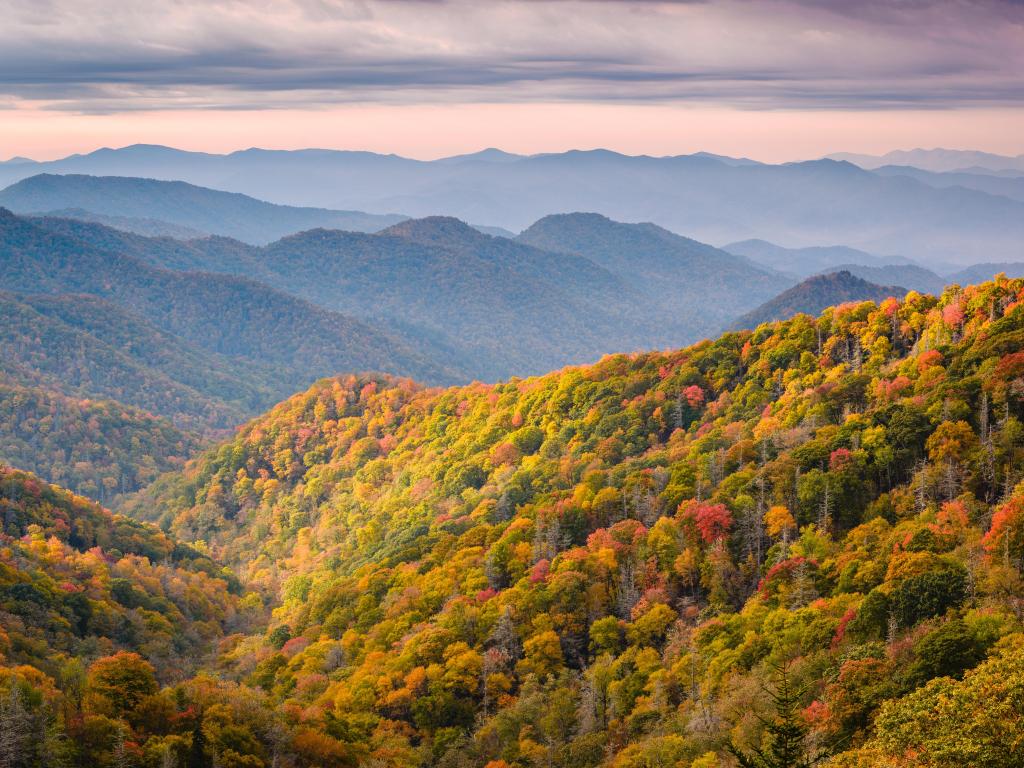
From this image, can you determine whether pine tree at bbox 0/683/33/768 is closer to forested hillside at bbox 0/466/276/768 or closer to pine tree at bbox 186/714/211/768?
forested hillside at bbox 0/466/276/768

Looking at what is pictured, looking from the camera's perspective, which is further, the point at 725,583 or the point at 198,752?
the point at 725,583

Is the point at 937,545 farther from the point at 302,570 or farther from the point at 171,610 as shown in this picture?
the point at 302,570

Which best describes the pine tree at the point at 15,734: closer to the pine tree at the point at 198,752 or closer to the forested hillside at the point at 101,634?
the forested hillside at the point at 101,634

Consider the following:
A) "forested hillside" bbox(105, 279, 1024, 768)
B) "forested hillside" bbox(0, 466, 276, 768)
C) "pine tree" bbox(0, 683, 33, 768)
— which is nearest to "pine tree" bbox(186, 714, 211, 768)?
"forested hillside" bbox(0, 466, 276, 768)

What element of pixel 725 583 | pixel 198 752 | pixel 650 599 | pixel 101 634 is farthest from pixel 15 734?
pixel 725 583

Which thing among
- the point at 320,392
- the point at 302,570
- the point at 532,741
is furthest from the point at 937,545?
the point at 320,392

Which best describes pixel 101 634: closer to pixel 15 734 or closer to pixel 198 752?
pixel 198 752
